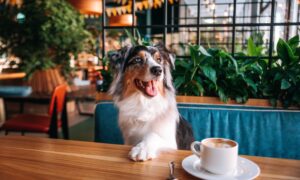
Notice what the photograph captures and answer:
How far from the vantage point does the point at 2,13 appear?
4574 millimetres

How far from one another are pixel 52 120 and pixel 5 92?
0.98 meters

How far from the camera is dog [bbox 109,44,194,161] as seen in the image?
A: 1494mm

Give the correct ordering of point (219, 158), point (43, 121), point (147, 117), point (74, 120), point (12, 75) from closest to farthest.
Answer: point (219, 158)
point (147, 117)
point (43, 121)
point (12, 75)
point (74, 120)

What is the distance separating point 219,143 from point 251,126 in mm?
1031

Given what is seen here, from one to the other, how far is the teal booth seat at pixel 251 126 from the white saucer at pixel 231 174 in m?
0.89

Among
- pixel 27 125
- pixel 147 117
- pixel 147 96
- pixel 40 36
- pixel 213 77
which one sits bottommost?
pixel 27 125

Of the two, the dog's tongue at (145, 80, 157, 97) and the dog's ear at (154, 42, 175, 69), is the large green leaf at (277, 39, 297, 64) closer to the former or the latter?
the dog's ear at (154, 42, 175, 69)

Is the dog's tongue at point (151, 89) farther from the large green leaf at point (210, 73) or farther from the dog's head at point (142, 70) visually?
the large green leaf at point (210, 73)

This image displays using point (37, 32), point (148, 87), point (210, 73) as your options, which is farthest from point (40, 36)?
point (210, 73)

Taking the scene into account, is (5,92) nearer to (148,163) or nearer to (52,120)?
(52,120)

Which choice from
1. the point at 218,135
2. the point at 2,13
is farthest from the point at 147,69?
the point at 2,13

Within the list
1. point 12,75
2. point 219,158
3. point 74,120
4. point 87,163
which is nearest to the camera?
point 219,158

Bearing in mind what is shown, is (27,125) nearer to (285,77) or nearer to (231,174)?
(285,77)

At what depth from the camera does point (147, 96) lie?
1609 mm
